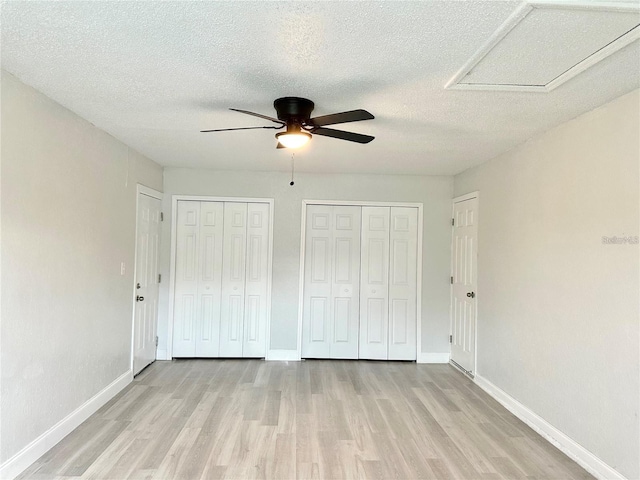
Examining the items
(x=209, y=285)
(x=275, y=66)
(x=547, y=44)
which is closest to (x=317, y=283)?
(x=209, y=285)

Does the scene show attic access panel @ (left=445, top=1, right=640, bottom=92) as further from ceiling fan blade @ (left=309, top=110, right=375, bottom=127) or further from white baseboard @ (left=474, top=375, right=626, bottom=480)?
white baseboard @ (left=474, top=375, right=626, bottom=480)

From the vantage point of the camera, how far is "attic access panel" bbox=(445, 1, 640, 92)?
4.84ft

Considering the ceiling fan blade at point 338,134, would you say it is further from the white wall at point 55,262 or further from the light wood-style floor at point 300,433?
the light wood-style floor at point 300,433

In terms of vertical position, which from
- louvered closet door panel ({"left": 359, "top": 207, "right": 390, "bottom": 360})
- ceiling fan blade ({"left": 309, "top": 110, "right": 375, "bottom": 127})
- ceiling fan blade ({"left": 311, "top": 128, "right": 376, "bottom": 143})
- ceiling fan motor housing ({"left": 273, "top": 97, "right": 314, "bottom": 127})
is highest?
ceiling fan motor housing ({"left": 273, "top": 97, "right": 314, "bottom": 127})

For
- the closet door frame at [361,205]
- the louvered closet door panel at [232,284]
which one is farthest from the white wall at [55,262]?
the closet door frame at [361,205]

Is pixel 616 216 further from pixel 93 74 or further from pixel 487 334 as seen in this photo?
pixel 93 74

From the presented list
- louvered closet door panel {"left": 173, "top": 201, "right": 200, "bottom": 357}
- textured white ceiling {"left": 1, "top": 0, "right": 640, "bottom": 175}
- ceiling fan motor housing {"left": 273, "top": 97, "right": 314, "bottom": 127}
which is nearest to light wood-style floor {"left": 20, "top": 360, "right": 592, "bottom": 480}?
louvered closet door panel {"left": 173, "top": 201, "right": 200, "bottom": 357}

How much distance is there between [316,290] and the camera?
471 cm

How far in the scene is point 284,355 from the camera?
15.2 feet

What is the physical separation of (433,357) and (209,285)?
2.91 metres

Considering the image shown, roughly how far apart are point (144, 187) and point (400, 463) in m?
3.48

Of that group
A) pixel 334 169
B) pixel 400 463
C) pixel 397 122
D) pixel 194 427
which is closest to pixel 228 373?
pixel 194 427

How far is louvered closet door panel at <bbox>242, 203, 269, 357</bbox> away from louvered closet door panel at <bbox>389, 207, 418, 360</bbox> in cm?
158

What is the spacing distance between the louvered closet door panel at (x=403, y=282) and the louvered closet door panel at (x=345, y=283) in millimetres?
439
